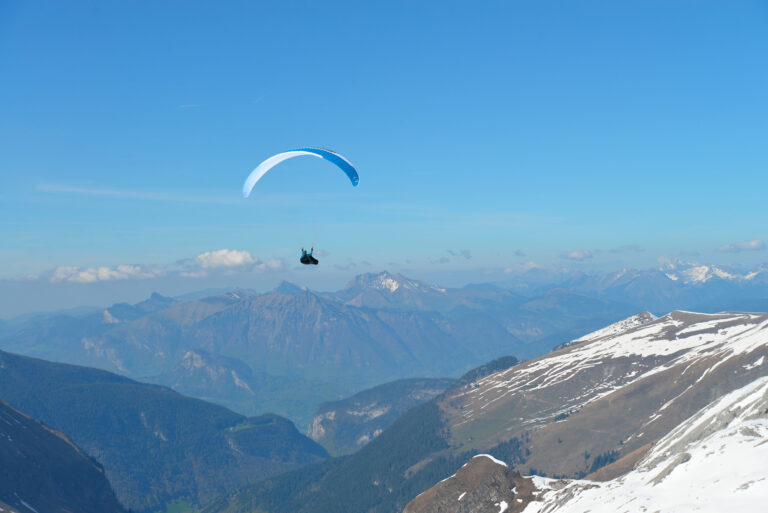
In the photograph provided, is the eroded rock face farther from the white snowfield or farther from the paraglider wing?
the paraglider wing

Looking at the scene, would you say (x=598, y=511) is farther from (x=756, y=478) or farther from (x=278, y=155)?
(x=278, y=155)

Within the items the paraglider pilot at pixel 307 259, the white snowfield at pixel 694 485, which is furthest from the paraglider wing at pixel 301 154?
the white snowfield at pixel 694 485

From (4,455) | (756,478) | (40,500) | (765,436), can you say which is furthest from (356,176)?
(4,455)

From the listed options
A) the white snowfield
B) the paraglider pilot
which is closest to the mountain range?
the white snowfield

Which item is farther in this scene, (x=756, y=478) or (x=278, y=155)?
(x=278, y=155)

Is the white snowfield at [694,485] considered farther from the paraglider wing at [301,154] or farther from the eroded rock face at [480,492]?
the paraglider wing at [301,154]

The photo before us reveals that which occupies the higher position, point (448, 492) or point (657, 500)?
point (657, 500)

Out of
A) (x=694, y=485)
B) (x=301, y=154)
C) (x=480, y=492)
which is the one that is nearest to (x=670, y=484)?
(x=694, y=485)
